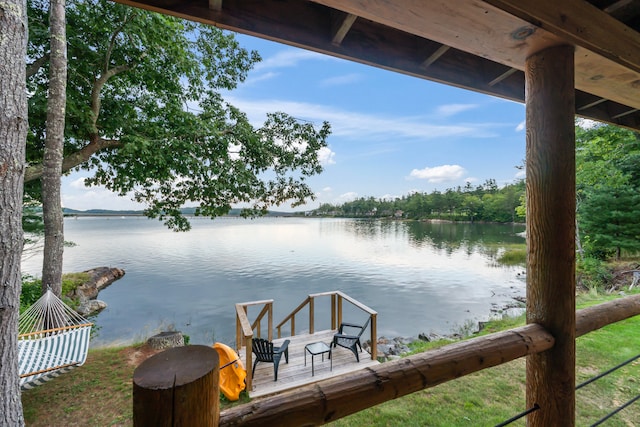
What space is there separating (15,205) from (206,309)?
9.15 metres

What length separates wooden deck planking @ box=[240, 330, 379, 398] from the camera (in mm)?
3641

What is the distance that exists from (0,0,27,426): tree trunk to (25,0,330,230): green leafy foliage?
115 inches

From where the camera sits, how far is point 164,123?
18.4ft

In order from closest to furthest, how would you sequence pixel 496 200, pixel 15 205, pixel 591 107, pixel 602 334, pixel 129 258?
pixel 15 205 < pixel 591 107 < pixel 602 334 < pixel 129 258 < pixel 496 200

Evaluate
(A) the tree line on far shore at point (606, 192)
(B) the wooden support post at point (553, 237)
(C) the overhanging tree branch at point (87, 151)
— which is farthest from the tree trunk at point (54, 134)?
(A) the tree line on far shore at point (606, 192)

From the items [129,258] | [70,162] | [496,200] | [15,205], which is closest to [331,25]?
[15,205]

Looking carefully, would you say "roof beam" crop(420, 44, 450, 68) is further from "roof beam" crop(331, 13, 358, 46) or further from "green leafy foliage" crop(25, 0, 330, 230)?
"green leafy foliage" crop(25, 0, 330, 230)

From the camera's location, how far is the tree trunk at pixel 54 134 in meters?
3.99

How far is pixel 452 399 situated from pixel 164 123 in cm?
678

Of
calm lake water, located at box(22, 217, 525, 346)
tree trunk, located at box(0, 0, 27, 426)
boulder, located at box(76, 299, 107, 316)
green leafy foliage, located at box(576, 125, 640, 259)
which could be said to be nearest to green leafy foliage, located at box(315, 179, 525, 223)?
calm lake water, located at box(22, 217, 525, 346)

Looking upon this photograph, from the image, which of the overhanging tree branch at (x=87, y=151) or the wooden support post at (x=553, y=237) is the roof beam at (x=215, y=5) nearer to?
the wooden support post at (x=553, y=237)

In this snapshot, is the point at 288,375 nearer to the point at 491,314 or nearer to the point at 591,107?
the point at 591,107

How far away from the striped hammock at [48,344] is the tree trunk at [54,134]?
586mm

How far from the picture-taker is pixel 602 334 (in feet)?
14.0
